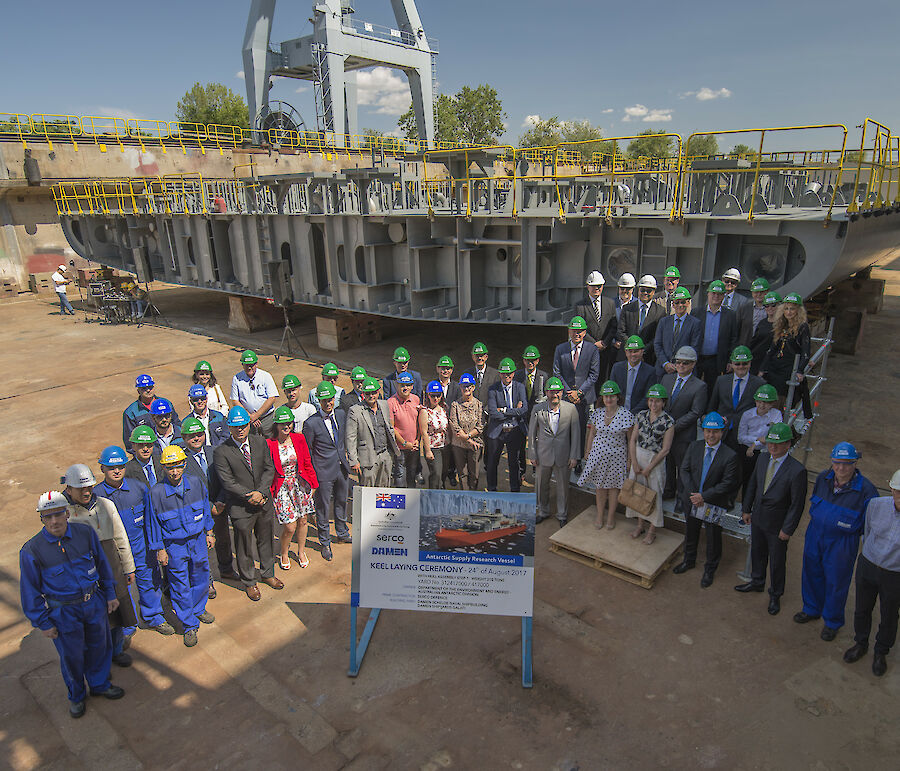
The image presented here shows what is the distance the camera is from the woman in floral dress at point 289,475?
5516mm

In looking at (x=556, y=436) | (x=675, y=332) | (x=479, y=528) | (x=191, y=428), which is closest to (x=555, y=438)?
(x=556, y=436)

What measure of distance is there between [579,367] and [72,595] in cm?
518

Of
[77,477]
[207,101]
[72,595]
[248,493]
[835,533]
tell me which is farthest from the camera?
[207,101]

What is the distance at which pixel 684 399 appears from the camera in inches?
228

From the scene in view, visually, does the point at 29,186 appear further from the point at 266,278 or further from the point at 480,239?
the point at 480,239

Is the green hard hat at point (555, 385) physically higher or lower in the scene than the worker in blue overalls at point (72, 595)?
higher

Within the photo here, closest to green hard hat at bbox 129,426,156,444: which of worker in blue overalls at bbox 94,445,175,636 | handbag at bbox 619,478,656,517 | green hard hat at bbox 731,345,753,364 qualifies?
worker in blue overalls at bbox 94,445,175,636

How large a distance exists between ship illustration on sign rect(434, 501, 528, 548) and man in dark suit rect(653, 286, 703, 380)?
10.0 ft

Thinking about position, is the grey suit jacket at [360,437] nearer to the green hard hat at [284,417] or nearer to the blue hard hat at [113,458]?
the green hard hat at [284,417]

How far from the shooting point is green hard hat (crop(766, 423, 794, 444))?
4.77 m

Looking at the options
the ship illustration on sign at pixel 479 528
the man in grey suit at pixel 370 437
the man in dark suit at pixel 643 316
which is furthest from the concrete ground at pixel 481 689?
the man in dark suit at pixel 643 316

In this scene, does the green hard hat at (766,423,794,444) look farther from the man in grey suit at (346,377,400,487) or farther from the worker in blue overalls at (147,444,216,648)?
the worker in blue overalls at (147,444,216,648)

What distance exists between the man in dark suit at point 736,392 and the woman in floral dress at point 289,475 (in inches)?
160

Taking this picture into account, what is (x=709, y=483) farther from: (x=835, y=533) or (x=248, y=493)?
(x=248, y=493)
